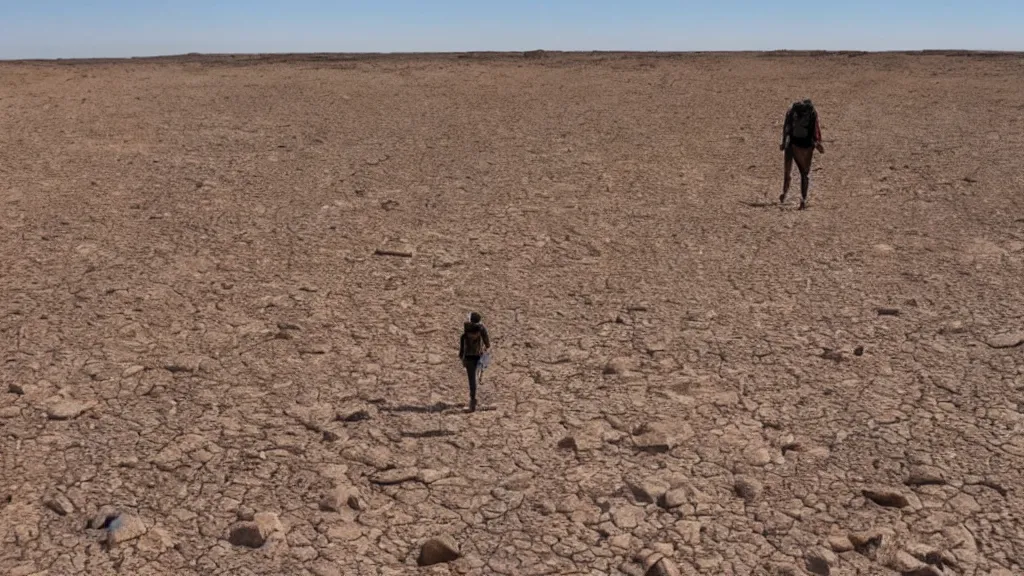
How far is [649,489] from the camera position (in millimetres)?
5691

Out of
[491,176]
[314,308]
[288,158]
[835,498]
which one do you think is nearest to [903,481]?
[835,498]

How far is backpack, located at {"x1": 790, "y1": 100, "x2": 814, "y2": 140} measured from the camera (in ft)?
36.8

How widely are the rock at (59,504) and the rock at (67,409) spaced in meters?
1.05

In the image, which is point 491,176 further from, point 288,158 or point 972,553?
point 972,553

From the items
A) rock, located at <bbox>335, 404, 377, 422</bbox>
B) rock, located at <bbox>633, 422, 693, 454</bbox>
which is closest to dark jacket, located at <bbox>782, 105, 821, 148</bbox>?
rock, located at <bbox>633, 422, 693, 454</bbox>

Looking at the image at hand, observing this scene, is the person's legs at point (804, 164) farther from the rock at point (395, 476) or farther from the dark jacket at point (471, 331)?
the rock at point (395, 476)

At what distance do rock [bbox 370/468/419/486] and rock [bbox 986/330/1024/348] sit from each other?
4517 mm

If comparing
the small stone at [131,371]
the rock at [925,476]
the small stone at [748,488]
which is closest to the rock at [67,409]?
the small stone at [131,371]

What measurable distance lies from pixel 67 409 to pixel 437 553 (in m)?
3.04

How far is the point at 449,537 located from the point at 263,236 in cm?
612

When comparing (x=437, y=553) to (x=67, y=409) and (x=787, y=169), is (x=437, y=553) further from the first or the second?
(x=787, y=169)

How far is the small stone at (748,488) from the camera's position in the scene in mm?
5598

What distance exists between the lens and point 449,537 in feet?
17.4

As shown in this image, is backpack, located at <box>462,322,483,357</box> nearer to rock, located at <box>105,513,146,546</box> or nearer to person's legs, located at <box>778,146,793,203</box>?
rock, located at <box>105,513,146,546</box>
